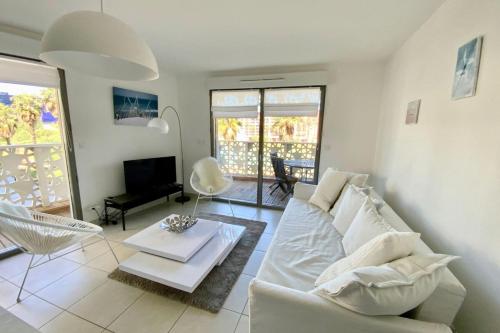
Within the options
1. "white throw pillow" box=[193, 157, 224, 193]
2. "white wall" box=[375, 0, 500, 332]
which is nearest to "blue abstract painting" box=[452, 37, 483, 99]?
"white wall" box=[375, 0, 500, 332]

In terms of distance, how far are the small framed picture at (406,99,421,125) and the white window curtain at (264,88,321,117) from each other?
147cm

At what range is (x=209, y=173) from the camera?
3602 millimetres

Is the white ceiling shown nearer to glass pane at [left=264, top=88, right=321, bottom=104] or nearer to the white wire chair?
glass pane at [left=264, top=88, right=321, bottom=104]

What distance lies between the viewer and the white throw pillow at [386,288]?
0.91m

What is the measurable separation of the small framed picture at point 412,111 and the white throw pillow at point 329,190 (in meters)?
0.88

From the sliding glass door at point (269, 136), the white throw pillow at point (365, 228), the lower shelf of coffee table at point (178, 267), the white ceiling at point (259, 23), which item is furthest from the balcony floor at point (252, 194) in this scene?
the white ceiling at point (259, 23)

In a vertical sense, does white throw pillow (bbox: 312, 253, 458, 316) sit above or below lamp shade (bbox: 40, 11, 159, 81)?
below

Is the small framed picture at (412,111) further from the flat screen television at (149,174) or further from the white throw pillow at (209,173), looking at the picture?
the flat screen television at (149,174)

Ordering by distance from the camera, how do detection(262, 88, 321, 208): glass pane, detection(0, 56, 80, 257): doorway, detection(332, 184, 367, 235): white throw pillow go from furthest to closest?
detection(262, 88, 321, 208): glass pane < detection(0, 56, 80, 257): doorway < detection(332, 184, 367, 235): white throw pillow

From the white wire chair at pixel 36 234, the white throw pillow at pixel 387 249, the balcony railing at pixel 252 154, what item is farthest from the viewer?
the balcony railing at pixel 252 154

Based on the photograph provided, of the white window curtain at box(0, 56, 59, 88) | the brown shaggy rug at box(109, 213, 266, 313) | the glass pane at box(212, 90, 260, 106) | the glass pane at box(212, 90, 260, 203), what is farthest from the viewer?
the glass pane at box(212, 90, 260, 203)

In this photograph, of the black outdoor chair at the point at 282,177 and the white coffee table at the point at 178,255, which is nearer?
the white coffee table at the point at 178,255

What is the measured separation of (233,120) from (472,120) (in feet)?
11.6

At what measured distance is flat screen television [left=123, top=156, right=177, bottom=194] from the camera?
3.38 meters
